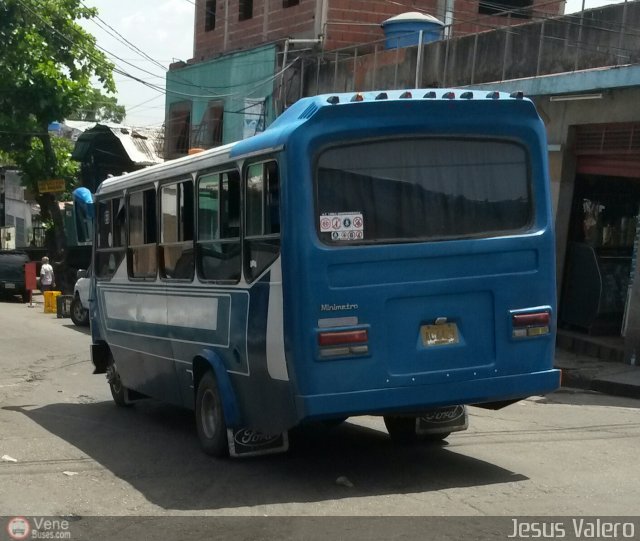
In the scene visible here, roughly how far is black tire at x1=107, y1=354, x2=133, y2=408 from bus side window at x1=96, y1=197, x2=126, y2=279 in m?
1.14

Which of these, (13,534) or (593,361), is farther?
(593,361)

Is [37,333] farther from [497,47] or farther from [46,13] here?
[46,13]

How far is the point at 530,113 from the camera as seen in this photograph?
8.26 m

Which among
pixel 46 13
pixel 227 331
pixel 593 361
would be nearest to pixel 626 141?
pixel 593 361

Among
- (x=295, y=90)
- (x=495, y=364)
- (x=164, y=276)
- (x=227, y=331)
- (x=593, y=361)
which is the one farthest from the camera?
(x=295, y=90)

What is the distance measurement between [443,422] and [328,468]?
1241mm

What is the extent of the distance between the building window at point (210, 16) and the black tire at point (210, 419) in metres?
24.8

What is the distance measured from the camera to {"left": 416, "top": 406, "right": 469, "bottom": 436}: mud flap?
9297 millimetres

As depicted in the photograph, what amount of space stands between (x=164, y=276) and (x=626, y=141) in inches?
369

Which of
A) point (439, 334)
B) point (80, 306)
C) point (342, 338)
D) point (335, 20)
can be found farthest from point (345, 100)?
point (335, 20)

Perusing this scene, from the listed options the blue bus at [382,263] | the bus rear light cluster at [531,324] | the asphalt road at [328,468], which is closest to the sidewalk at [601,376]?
the asphalt road at [328,468]

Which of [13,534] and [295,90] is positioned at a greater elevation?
[295,90]

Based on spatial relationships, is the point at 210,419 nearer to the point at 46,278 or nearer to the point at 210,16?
the point at 210,16

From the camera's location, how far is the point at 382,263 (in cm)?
768
